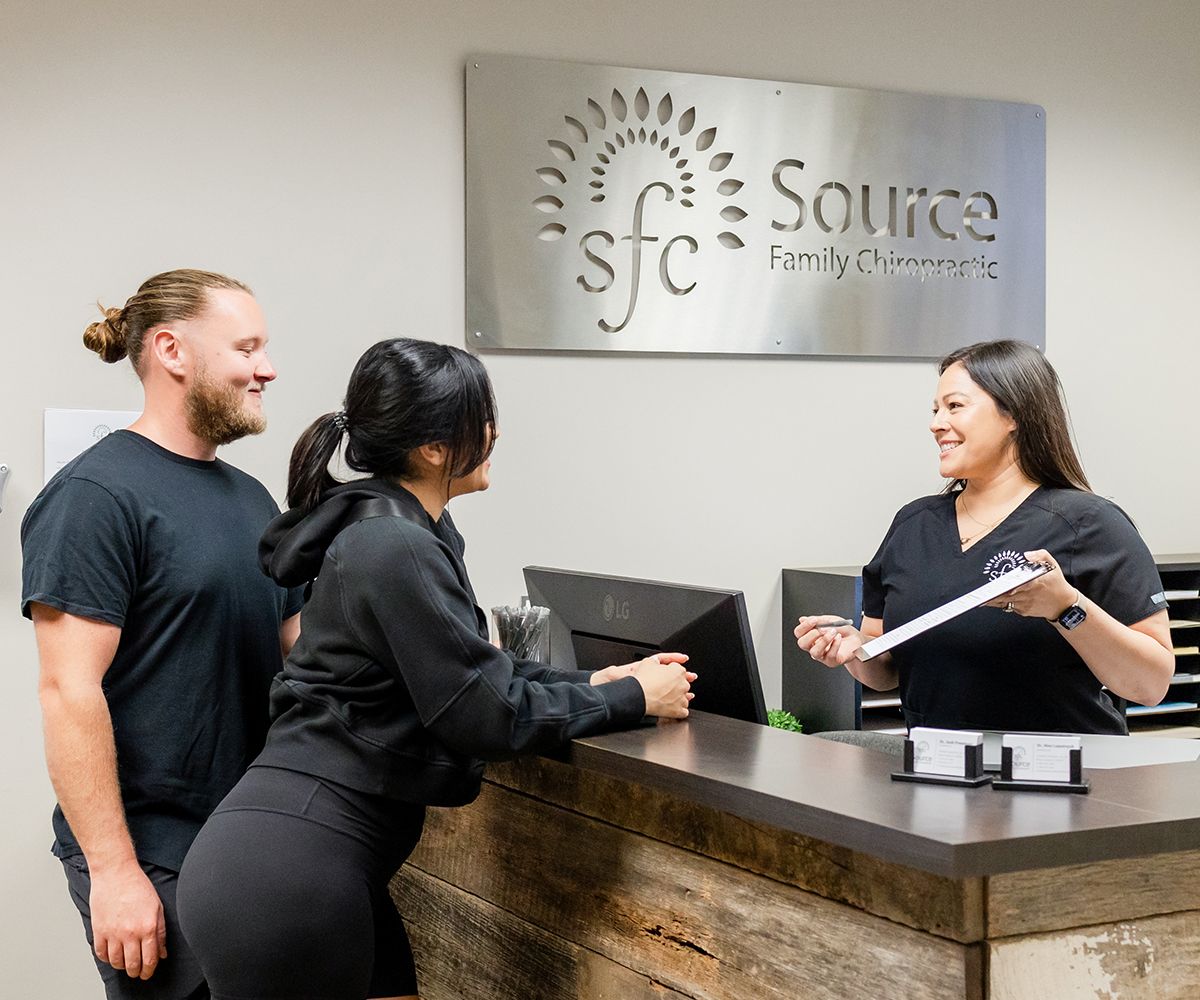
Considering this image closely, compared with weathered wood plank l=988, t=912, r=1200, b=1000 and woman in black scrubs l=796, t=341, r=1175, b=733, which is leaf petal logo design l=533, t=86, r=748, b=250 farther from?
weathered wood plank l=988, t=912, r=1200, b=1000

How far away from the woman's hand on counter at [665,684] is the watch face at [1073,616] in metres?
0.56

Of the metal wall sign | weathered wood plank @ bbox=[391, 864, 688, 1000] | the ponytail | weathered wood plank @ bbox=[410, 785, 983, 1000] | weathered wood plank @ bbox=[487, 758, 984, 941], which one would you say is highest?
the metal wall sign

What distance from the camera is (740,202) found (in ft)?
12.2

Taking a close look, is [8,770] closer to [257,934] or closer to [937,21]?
[257,934]

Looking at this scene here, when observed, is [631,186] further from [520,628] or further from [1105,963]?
[1105,963]

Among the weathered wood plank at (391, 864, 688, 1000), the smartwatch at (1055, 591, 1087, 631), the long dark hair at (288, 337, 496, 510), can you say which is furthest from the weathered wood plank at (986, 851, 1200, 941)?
the long dark hair at (288, 337, 496, 510)

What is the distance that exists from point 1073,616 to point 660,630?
0.60 metres

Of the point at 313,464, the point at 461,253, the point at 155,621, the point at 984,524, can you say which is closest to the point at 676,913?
the point at 313,464

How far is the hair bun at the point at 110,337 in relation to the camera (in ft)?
7.22

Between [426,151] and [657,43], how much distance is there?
69 cm

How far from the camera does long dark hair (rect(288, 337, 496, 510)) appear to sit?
5.97 feet

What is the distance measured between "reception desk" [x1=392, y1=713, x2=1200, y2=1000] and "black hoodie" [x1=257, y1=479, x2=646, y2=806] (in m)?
0.14

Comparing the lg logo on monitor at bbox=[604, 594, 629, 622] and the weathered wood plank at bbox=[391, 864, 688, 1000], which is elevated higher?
the lg logo on monitor at bbox=[604, 594, 629, 622]

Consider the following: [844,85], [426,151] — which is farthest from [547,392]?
[844,85]
